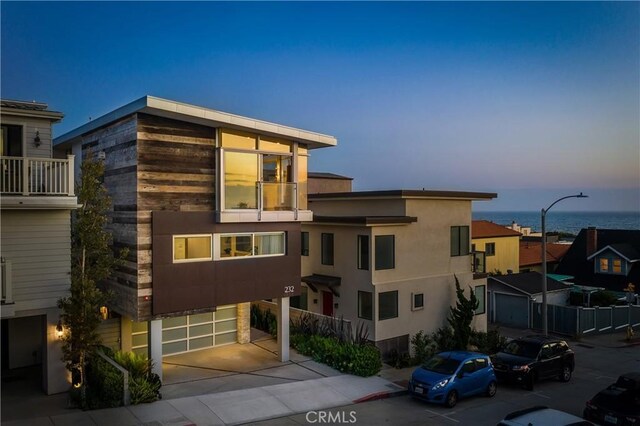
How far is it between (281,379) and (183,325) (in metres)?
5.20

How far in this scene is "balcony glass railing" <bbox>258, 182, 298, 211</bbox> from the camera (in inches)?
733

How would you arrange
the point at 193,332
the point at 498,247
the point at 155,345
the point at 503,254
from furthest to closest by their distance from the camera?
1. the point at 503,254
2. the point at 498,247
3. the point at 193,332
4. the point at 155,345

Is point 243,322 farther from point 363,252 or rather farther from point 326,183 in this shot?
point 326,183

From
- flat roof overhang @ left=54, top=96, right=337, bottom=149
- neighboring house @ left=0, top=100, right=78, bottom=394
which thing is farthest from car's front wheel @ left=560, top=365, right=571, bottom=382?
neighboring house @ left=0, top=100, right=78, bottom=394

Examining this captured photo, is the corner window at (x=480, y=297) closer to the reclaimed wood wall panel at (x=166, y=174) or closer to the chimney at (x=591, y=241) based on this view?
the reclaimed wood wall panel at (x=166, y=174)

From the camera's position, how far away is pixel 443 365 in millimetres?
17000

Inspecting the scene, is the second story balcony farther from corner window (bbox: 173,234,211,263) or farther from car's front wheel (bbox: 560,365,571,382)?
car's front wheel (bbox: 560,365,571,382)

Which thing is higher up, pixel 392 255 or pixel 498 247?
pixel 392 255

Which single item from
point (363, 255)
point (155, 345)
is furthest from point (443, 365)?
point (155, 345)

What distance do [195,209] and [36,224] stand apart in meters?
4.63

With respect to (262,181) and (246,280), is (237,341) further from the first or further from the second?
(262,181)

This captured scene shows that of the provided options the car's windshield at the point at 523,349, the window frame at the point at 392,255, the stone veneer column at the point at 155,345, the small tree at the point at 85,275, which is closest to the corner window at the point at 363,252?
the window frame at the point at 392,255

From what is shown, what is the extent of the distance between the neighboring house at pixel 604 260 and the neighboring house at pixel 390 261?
55.1 ft

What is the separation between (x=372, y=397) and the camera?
1672 cm
